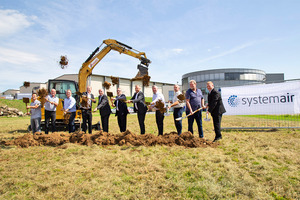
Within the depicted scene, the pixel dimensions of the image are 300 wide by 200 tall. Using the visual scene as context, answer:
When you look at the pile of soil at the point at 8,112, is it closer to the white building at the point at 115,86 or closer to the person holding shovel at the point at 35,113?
the white building at the point at 115,86

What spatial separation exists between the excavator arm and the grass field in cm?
478

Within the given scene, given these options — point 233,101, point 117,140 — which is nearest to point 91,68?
point 117,140

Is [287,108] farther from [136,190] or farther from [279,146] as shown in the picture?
[136,190]

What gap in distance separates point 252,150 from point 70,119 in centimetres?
597

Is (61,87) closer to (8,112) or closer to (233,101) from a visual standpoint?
(233,101)

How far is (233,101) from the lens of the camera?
923 centimetres

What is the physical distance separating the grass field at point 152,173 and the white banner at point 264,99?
4.15 meters

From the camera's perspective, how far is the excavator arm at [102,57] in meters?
9.32

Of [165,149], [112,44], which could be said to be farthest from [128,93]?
[165,149]

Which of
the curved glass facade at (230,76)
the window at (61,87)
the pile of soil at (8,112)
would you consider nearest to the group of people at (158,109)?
the window at (61,87)

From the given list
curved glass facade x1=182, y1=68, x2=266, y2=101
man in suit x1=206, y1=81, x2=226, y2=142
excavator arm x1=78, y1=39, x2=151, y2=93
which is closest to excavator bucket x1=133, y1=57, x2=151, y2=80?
excavator arm x1=78, y1=39, x2=151, y2=93

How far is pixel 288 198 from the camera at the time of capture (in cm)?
265

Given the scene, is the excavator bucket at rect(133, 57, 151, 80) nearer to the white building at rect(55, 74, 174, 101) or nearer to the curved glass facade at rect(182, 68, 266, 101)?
the white building at rect(55, 74, 174, 101)

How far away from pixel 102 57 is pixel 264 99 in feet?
25.2
